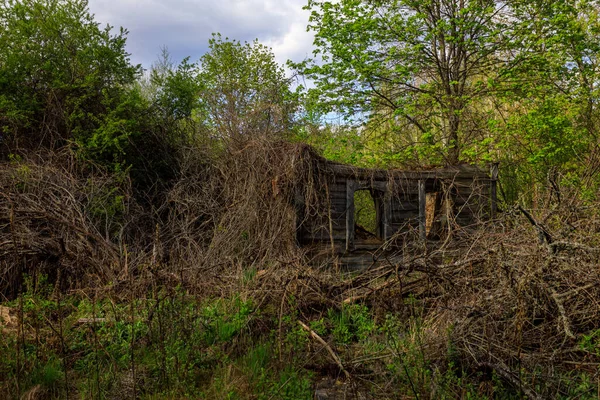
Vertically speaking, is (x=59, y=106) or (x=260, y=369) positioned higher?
(x=59, y=106)

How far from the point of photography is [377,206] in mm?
11602

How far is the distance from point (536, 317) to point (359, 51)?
10.3m

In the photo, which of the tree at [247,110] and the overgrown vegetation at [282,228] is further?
the tree at [247,110]

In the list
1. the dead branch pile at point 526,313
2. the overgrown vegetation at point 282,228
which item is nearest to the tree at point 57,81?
the overgrown vegetation at point 282,228

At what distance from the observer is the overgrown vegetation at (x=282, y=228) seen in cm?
417

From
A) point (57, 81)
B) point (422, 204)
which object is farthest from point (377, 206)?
point (57, 81)

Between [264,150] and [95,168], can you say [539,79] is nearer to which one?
[264,150]

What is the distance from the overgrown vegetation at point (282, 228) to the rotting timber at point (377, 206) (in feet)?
0.99

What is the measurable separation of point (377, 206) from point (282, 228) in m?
3.18

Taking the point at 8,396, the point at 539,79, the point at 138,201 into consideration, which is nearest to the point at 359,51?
the point at 539,79

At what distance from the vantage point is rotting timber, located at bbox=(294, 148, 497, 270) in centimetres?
988

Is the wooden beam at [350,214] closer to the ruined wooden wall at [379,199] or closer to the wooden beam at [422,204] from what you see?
the ruined wooden wall at [379,199]

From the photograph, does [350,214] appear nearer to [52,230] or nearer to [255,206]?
[255,206]

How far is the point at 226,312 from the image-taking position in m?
5.41
